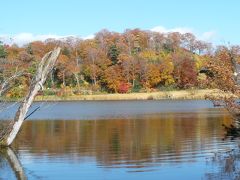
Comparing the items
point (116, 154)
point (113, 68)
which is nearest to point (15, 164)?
point (116, 154)

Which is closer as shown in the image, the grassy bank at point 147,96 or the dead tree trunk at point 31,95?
the dead tree trunk at point 31,95

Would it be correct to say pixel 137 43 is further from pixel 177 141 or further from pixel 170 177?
pixel 170 177

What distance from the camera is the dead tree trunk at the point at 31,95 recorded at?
71.6 ft

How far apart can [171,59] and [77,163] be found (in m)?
90.8

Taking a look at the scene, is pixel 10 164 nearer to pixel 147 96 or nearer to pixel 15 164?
pixel 15 164

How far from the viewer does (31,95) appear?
2197 centimetres

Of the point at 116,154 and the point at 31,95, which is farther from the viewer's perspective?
the point at 31,95

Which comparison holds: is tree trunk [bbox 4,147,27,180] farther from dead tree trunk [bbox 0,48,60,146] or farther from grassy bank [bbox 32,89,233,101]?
grassy bank [bbox 32,89,233,101]

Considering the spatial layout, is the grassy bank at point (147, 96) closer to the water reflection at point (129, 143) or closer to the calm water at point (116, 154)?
the water reflection at point (129, 143)

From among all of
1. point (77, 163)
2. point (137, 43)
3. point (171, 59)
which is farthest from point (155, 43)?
point (77, 163)

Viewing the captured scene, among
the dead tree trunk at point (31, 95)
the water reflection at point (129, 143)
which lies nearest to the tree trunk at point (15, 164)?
the dead tree trunk at point (31, 95)

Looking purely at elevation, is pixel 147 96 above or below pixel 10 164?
below

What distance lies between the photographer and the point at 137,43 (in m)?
121

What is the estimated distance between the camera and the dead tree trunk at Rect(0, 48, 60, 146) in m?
21.8
